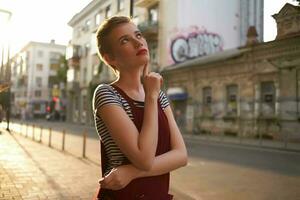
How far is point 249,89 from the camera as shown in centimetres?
2455

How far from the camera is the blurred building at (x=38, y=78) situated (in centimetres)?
7731

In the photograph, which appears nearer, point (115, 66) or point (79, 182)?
point (115, 66)

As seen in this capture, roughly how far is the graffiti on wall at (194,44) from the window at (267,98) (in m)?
11.4

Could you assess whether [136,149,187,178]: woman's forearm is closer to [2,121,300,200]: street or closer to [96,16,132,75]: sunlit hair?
[96,16,132,75]: sunlit hair

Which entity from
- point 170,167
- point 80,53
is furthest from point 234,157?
point 80,53

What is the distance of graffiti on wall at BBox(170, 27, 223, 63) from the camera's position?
3372cm

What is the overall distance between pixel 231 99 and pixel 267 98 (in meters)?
3.32

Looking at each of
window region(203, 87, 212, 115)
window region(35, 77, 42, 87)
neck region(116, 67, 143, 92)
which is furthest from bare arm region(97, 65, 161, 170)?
window region(35, 77, 42, 87)

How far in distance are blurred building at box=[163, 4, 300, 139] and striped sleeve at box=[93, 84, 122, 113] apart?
2030 centimetres

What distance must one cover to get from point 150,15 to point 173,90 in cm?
881

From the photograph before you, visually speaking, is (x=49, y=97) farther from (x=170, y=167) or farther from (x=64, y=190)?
(x=170, y=167)

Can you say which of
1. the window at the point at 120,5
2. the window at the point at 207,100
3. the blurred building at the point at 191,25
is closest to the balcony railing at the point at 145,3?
the blurred building at the point at 191,25

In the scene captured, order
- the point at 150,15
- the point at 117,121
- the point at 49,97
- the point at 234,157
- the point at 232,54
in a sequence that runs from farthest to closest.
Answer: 1. the point at 49,97
2. the point at 150,15
3. the point at 232,54
4. the point at 234,157
5. the point at 117,121

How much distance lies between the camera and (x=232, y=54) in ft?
87.4
